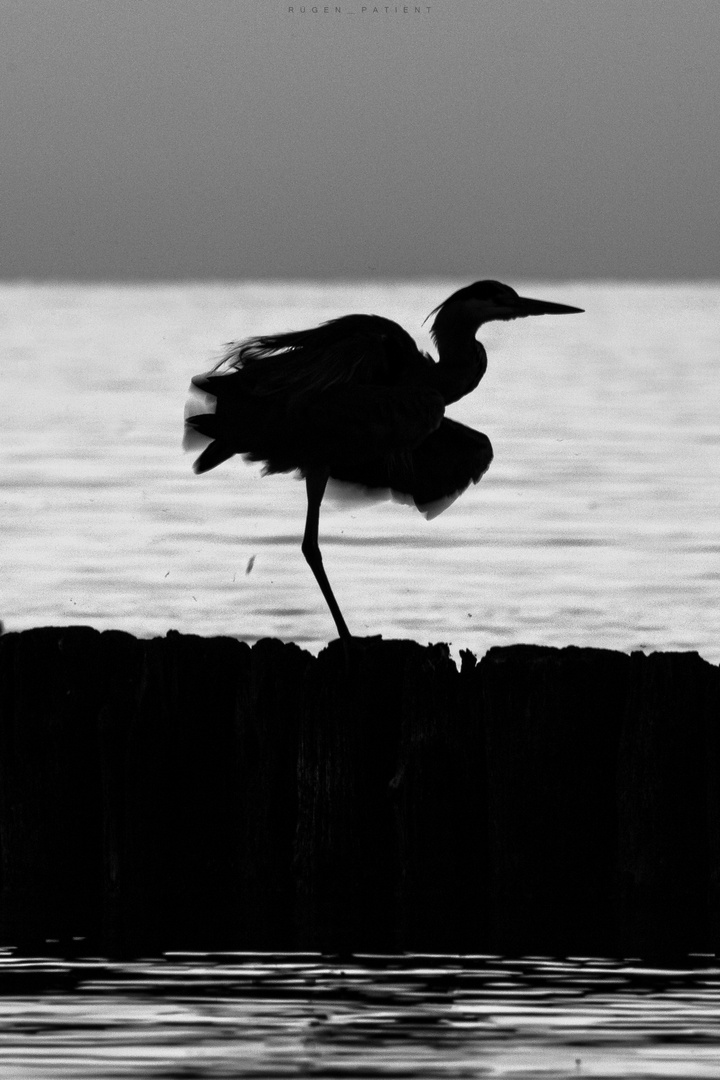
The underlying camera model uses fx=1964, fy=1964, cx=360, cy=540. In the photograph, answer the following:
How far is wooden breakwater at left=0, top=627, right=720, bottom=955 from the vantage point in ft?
21.9

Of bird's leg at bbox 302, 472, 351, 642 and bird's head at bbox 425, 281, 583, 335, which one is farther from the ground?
bird's head at bbox 425, 281, 583, 335

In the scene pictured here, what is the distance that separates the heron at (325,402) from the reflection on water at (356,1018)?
1.64 metres

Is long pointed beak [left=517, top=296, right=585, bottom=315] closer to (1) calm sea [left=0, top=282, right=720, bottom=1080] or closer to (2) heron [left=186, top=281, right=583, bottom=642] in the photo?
(2) heron [left=186, top=281, right=583, bottom=642]

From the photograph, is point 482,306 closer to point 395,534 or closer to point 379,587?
point 379,587

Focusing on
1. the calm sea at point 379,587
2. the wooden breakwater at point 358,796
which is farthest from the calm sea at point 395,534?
the wooden breakwater at point 358,796

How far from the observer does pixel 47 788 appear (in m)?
6.98

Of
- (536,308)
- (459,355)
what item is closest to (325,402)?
(459,355)

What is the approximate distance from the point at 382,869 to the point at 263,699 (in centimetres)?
74

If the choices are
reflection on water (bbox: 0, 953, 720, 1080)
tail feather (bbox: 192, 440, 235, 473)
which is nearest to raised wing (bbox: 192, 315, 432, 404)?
tail feather (bbox: 192, 440, 235, 473)

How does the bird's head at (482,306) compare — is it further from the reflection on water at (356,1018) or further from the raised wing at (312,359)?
the reflection on water at (356,1018)

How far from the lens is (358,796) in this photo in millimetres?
6793

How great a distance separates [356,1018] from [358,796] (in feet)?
3.67

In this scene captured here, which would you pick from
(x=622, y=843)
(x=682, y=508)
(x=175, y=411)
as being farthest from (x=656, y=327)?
(x=622, y=843)

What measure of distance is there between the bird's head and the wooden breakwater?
2.10 metres
